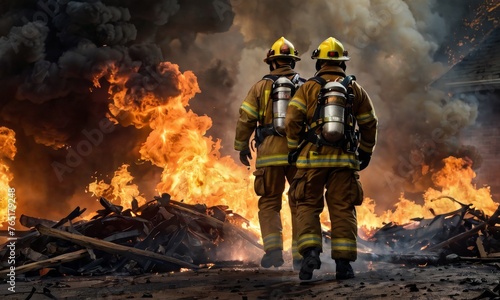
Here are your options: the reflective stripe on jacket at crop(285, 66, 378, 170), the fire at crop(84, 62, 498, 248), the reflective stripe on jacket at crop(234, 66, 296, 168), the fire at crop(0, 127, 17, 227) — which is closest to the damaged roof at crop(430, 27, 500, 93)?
the fire at crop(84, 62, 498, 248)

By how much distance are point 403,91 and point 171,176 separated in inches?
249

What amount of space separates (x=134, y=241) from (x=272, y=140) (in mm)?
2590

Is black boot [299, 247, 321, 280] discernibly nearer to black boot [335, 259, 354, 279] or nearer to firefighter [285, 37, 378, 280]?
firefighter [285, 37, 378, 280]

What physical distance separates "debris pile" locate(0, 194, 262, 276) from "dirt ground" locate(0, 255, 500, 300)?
381mm

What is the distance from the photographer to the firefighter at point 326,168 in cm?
609

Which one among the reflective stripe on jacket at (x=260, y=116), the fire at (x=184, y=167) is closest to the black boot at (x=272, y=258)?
the reflective stripe on jacket at (x=260, y=116)

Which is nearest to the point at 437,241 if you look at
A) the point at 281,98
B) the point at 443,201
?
the point at 281,98

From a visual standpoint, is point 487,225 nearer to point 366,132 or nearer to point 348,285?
point 366,132

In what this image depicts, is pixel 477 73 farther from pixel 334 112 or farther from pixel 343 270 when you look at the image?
pixel 343 270

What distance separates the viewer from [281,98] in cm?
708

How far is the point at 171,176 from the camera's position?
11.4m

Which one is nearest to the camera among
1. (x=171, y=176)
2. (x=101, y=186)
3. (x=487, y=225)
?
(x=487, y=225)

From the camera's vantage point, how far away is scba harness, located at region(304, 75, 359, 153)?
6.09 m

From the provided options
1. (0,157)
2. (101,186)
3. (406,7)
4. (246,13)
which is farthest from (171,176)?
(406,7)
